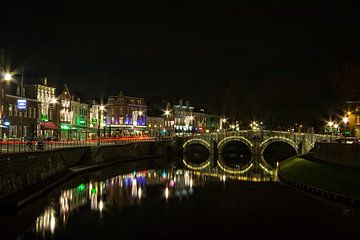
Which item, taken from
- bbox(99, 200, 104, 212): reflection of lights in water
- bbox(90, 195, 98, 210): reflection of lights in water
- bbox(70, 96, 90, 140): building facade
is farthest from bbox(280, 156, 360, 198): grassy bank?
bbox(70, 96, 90, 140): building facade

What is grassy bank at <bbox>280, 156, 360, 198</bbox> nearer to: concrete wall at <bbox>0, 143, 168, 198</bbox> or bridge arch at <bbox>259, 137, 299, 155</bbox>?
concrete wall at <bbox>0, 143, 168, 198</bbox>

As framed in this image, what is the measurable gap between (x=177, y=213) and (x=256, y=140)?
67910 mm

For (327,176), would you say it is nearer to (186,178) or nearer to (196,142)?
(186,178)

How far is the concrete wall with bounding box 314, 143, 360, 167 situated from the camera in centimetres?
4534

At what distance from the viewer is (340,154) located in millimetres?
49438

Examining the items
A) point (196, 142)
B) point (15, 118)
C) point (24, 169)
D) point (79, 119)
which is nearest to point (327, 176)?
point (24, 169)

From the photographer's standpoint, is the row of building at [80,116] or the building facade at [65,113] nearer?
the row of building at [80,116]

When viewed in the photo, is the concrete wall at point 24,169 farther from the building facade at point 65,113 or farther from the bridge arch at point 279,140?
the bridge arch at point 279,140

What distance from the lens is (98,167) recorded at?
6525cm

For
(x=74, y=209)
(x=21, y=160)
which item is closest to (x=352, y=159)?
(x=74, y=209)

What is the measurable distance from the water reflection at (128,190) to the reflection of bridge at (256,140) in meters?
21.0

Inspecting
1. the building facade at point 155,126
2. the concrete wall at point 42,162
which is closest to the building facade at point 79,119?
the concrete wall at point 42,162

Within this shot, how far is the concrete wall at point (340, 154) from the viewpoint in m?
45.3

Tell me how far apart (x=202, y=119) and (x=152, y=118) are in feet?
107
